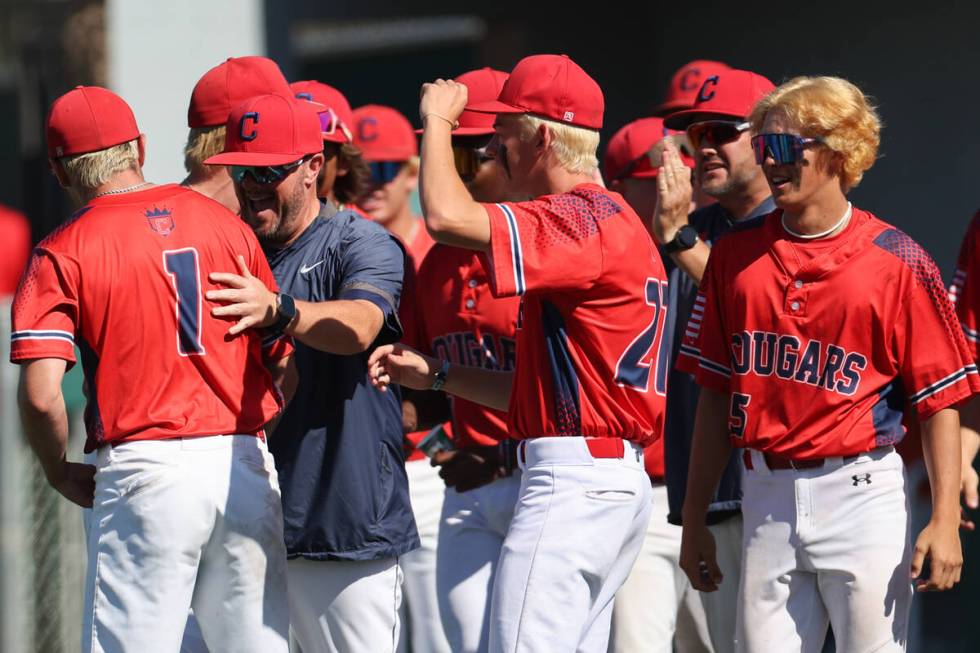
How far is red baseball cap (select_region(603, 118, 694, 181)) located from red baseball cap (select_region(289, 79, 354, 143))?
104 cm

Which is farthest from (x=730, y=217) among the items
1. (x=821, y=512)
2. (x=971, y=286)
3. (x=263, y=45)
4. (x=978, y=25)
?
(x=263, y=45)

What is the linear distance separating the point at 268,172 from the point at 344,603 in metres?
1.23

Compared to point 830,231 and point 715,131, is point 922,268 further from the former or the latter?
point 715,131

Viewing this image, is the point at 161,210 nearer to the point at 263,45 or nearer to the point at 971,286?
the point at 971,286

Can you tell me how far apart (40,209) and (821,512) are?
5.27 metres

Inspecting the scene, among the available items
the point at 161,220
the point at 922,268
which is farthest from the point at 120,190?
the point at 922,268

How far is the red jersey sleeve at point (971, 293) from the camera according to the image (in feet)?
14.1

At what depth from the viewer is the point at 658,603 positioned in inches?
193

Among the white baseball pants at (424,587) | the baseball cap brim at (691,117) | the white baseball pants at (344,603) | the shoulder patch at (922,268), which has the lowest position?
the white baseball pants at (424,587)

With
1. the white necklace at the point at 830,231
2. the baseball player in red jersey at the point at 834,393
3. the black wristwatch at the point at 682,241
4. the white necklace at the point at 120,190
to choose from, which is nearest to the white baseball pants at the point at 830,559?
the baseball player in red jersey at the point at 834,393

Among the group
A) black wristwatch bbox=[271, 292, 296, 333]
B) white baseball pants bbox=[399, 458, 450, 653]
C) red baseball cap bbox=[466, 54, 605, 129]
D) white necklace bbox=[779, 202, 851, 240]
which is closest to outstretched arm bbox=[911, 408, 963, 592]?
white necklace bbox=[779, 202, 851, 240]

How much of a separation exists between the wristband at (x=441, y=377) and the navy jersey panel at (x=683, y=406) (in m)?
0.75

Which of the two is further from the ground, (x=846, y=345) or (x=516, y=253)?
(x=516, y=253)

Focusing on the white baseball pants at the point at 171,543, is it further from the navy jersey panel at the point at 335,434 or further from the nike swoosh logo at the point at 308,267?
the nike swoosh logo at the point at 308,267
